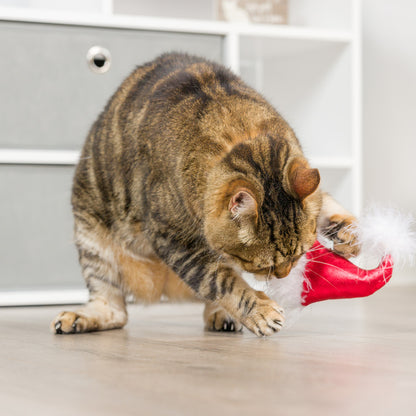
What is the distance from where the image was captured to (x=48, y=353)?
146 centimetres

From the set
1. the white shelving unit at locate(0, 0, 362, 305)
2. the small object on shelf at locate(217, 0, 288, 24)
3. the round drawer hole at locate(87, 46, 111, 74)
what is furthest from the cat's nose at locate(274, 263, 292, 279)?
the small object on shelf at locate(217, 0, 288, 24)

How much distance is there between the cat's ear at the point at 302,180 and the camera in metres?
1.44

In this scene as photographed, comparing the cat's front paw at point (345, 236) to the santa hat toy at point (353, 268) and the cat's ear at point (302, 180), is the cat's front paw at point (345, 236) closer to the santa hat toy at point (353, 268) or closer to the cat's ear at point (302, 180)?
the santa hat toy at point (353, 268)

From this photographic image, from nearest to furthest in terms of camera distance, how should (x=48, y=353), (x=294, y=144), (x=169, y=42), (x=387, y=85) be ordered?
(x=48, y=353)
(x=294, y=144)
(x=169, y=42)
(x=387, y=85)

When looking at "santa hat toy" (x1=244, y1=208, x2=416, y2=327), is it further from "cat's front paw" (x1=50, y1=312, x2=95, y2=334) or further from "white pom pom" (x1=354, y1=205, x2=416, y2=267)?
"cat's front paw" (x1=50, y1=312, x2=95, y2=334)

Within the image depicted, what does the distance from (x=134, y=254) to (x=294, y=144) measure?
0.51 meters

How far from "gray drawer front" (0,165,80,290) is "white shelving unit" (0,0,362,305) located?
Result: 50mm

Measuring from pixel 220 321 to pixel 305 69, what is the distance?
62.7 inches

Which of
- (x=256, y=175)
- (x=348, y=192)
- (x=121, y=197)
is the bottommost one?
(x=348, y=192)

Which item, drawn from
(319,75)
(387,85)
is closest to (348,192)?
(319,75)

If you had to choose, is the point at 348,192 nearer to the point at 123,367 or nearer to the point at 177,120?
the point at 177,120

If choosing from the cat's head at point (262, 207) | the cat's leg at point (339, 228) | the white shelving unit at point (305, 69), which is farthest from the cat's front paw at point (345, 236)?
the white shelving unit at point (305, 69)

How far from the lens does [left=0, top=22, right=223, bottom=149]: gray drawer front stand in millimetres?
2557

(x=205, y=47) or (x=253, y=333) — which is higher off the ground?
(x=205, y=47)
